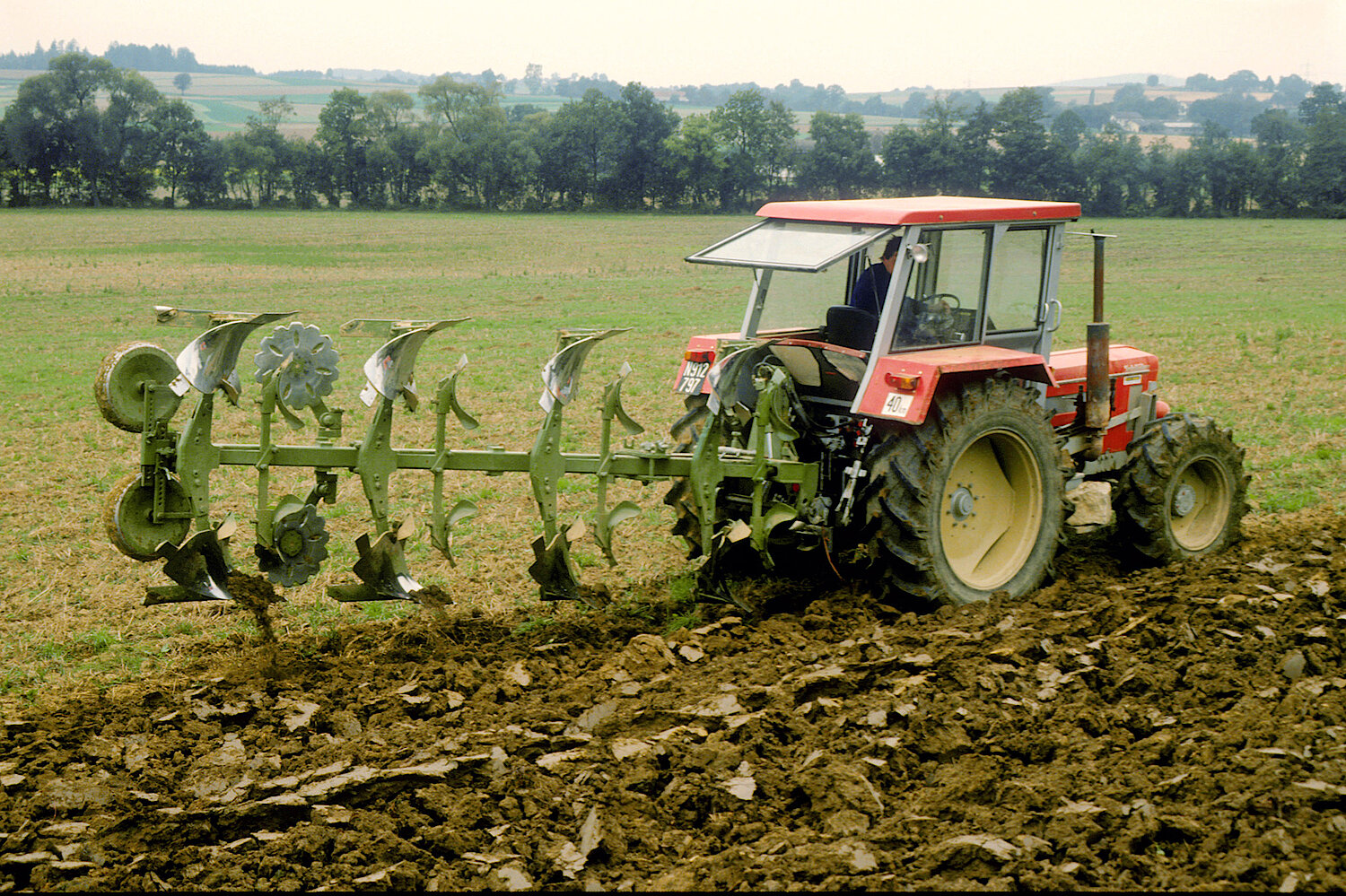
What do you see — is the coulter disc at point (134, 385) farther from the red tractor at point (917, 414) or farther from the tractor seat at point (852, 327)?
the tractor seat at point (852, 327)

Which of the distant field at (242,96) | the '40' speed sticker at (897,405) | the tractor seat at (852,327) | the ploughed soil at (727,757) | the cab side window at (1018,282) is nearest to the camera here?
the ploughed soil at (727,757)

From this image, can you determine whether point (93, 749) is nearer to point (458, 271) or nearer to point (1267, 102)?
point (458, 271)

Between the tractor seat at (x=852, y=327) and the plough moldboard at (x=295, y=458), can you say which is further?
the tractor seat at (x=852, y=327)

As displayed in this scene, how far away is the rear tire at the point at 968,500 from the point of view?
21.0 ft

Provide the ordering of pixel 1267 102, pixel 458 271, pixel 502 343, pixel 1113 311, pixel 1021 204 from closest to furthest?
pixel 1021 204 < pixel 502 343 < pixel 1113 311 < pixel 458 271 < pixel 1267 102

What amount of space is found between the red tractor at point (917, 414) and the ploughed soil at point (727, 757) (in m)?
0.53

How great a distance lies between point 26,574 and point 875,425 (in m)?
5.50

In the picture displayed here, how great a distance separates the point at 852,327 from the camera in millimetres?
6992

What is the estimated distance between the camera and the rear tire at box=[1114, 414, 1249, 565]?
7.55 meters

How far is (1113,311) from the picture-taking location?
2495cm

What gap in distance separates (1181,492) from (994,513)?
1.52 metres

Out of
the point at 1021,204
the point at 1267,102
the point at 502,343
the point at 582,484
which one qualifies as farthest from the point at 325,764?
the point at 1267,102

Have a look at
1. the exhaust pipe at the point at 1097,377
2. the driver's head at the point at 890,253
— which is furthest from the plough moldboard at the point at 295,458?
the exhaust pipe at the point at 1097,377

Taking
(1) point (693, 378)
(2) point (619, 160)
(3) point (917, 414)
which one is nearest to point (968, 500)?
(3) point (917, 414)
